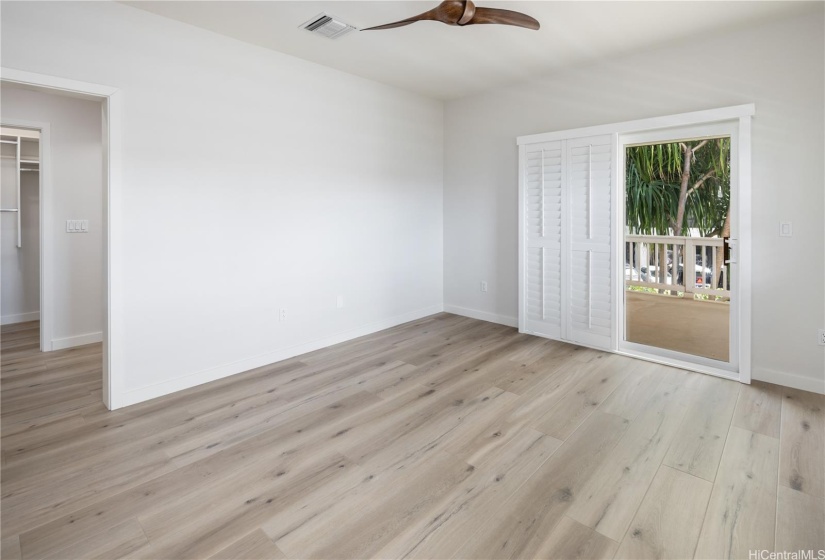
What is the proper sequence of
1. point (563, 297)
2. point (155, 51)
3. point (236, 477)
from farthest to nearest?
point (563, 297) → point (155, 51) → point (236, 477)

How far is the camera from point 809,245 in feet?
9.95

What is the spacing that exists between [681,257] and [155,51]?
551 centimetres

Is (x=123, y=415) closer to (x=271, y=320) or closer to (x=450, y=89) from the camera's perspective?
(x=271, y=320)

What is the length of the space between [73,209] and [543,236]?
487 centimetres

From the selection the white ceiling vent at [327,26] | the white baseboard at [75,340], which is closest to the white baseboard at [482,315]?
the white ceiling vent at [327,26]

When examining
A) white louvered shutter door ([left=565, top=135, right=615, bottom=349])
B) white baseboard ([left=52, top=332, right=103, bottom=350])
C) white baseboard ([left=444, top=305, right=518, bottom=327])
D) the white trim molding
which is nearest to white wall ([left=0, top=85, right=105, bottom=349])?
white baseboard ([left=52, top=332, right=103, bottom=350])

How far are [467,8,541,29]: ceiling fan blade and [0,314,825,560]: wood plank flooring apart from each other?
2512mm

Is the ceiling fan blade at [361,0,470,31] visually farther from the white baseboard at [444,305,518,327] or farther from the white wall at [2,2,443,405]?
the white baseboard at [444,305,518,327]

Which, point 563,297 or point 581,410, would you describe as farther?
point 563,297

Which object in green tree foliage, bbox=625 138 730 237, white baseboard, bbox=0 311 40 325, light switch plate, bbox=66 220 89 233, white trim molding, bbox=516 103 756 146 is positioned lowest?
white baseboard, bbox=0 311 40 325

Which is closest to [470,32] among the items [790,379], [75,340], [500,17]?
[500,17]

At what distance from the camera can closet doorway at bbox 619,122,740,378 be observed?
3.52m

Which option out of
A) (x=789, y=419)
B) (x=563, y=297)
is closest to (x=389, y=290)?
(x=563, y=297)

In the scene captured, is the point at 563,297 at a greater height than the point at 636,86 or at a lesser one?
lesser
